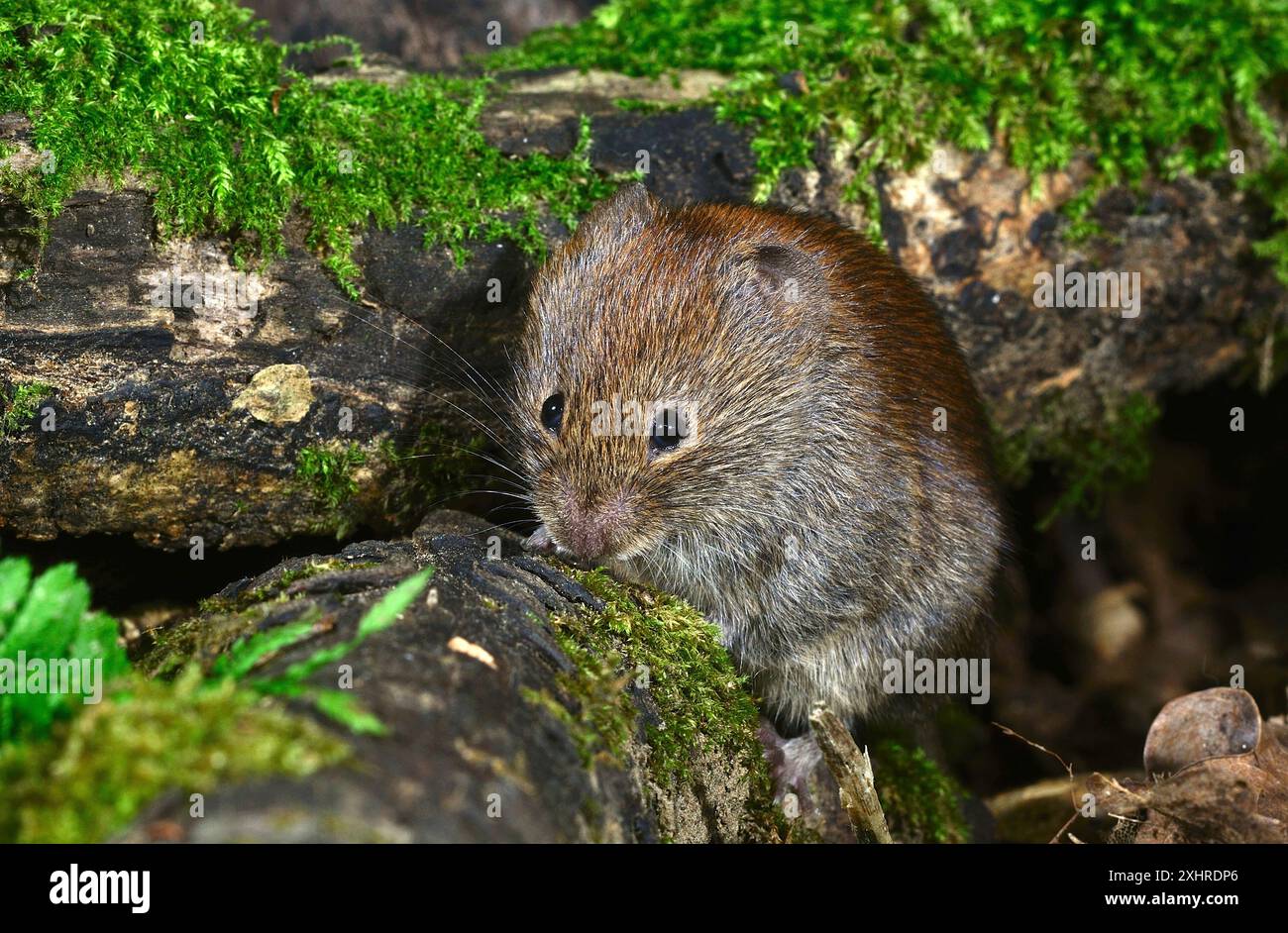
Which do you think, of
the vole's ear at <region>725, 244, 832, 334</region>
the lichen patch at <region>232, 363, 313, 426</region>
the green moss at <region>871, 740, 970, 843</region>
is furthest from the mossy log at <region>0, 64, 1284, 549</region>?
the green moss at <region>871, 740, 970, 843</region>

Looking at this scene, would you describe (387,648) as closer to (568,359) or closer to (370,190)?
(568,359)

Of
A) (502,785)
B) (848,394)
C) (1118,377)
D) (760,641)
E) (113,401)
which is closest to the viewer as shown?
(502,785)

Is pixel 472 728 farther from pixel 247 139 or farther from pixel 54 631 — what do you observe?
pixel 247 139

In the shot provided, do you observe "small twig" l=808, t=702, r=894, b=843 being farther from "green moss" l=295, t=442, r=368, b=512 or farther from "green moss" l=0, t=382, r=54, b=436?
"green moss" l=0, t=382, r=54, b=436

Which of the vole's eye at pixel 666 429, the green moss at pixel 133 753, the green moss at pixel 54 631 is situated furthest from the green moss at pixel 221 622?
the vole's eye at pixel 666 429

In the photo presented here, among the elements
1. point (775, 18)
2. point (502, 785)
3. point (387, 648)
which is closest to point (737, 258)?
point (775, 18)

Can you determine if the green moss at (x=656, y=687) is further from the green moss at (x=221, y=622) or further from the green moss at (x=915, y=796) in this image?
the green moss at (x=915, y=796)

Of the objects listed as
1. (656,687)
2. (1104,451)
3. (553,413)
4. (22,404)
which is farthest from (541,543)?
(1104,451)
